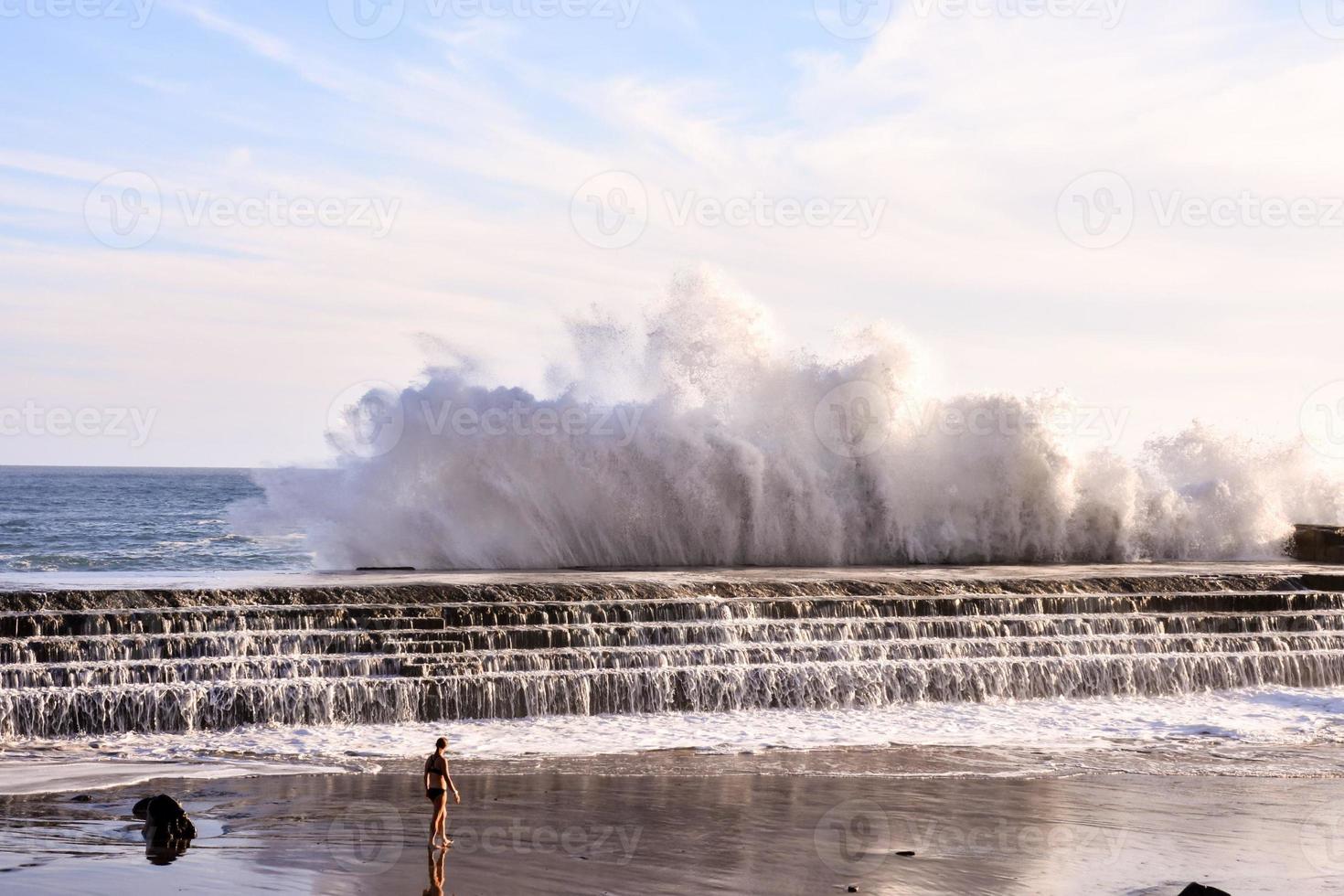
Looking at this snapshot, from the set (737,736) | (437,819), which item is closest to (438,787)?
(437,819)

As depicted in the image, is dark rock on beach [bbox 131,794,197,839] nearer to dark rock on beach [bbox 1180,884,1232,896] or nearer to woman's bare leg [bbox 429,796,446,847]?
woman's bare leg [bbox 429,796,446,847]

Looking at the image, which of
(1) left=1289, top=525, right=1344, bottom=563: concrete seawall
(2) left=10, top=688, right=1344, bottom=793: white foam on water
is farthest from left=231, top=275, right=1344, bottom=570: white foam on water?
(2) left=10, top=688, right=1344, bottom=793: white foam on water

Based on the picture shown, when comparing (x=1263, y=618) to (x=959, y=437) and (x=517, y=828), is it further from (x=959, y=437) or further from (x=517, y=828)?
(x=517, y=828)

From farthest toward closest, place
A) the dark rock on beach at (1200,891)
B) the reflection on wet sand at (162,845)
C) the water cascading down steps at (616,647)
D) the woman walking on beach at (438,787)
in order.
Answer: the water cascading down steps at (616,647)
the woman walking on beach at (438,787)
the reflection on wet sand at (162,845)
the dark rock on beach at (1200,891)

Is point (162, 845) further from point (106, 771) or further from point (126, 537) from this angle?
point (126, 537)

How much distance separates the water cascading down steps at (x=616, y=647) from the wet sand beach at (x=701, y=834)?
3253 mm

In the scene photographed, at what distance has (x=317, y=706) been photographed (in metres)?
16.1

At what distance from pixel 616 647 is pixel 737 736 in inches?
108

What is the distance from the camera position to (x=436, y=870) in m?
9.21

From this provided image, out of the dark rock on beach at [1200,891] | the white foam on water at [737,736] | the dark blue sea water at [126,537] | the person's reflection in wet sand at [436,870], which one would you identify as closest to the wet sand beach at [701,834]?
the person's reflection in wet sand at [436,870]

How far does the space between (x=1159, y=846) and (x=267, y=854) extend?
6567 millimetres

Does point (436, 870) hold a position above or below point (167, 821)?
below

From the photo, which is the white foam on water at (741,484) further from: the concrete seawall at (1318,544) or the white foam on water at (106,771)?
the white foam on water at (106,771)

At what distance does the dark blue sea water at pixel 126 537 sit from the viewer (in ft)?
142
